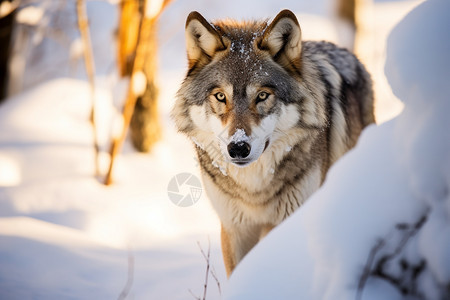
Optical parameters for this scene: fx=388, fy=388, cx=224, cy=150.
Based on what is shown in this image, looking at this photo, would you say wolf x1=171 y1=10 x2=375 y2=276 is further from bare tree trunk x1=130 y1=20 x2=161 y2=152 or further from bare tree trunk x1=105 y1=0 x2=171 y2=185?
bare tree trunk x1=130 y1=20 x2=161 y2=152

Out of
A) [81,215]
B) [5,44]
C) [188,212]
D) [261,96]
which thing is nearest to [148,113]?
[188,212]

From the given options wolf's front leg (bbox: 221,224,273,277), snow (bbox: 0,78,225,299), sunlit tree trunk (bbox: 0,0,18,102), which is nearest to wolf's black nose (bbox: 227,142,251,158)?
wolf's front leg (bbox: 221,224,273,277)

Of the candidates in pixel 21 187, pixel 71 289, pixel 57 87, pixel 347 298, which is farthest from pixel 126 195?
pixel 347 298

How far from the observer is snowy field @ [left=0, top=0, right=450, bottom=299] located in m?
1.41

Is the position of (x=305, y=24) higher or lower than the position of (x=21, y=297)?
higher

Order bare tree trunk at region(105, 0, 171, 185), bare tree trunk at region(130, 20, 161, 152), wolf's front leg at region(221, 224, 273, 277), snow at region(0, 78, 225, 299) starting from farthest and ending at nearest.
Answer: bare tree trunk at region(130, 20, 161, 152), bare tree trunk at region(105, 0, 171, 185), snow at region(0, 78, 225, 299), wolf's front leg at region(221, 224, 273, 277)

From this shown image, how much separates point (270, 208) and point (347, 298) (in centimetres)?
143

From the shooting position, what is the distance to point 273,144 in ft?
9.14

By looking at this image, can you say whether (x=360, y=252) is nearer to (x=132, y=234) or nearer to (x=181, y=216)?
(x=132, y=234)

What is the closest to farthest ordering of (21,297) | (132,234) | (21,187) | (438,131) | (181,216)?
(438,131) < (21,297) < (132,234) < (21,187) < (181,216)

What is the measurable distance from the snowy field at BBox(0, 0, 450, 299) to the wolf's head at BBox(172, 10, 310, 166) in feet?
2.60

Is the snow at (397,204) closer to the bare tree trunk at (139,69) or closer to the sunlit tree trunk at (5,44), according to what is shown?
the bare tree trunk at (139,69)

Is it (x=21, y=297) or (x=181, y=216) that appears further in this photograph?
(x=181, y=216)

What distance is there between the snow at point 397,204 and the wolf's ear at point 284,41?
1253mm
